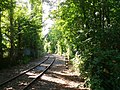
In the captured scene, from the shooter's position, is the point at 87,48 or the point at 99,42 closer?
the point at 99,42

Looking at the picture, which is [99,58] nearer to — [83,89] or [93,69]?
[93,69]

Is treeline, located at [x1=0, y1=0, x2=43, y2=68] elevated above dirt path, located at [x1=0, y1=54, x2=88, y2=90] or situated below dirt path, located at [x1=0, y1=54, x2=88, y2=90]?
above

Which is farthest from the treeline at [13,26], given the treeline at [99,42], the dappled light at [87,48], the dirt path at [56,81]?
the treeline at [99,42]

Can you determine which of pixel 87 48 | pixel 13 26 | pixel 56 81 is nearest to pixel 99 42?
pixel 87 48

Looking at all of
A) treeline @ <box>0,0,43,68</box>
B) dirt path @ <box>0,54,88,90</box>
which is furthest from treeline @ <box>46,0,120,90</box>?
treeline @ <box>0,0,43,68</box>

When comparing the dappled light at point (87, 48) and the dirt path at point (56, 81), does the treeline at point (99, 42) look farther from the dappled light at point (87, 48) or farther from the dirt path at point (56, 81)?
the dirt path at point (56, 81)

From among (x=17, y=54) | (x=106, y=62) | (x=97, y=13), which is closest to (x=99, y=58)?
(x=106, y=62)

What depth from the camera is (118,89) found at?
9.15 m

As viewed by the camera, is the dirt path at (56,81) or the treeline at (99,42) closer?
the treeline at (99,42)

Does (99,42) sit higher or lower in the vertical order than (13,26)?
lower

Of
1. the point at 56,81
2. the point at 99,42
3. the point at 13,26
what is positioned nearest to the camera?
the point at 99,42

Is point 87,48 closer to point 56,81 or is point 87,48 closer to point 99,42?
point 99,42

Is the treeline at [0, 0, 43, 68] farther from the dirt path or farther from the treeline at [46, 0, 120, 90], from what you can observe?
the treeline at [46, 0, 120, 90]

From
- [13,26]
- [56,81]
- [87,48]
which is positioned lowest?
[56,81]
